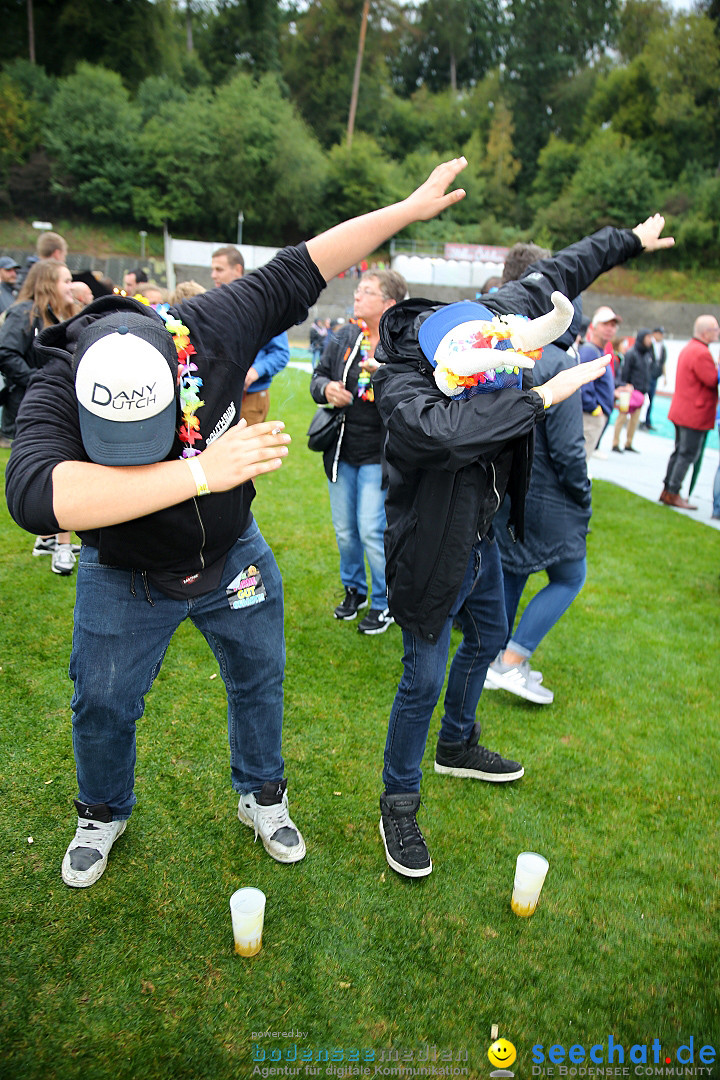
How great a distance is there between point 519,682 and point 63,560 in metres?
3.26

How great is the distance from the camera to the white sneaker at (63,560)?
16.0ft

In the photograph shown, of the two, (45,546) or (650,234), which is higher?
(650,234)

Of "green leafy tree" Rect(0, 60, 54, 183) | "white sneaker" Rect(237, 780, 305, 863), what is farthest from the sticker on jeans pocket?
"green leafy tree" Rect(0, 60, 54, 183)

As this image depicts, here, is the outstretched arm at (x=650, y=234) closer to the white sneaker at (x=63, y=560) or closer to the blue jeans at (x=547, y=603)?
the blue jeans at (x=547, y=603)

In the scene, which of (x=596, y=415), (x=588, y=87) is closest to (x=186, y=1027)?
(x=596, y=415)

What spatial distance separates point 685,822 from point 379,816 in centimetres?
135

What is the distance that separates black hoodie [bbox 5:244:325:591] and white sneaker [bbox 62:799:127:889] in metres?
0.96

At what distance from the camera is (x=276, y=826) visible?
2576 mm

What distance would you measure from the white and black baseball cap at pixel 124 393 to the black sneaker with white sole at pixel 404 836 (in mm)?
1679

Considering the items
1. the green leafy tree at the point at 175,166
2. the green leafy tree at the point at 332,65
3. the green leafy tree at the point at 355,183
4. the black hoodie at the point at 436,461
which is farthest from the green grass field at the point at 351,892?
the green leafy tree at the point at 332,65

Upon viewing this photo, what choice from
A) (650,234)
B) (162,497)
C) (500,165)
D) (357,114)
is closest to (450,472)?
(162,497)

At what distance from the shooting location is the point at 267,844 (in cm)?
258

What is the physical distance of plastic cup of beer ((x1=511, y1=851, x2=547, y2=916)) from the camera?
2309mm

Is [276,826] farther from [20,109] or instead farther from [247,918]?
[20,109]
